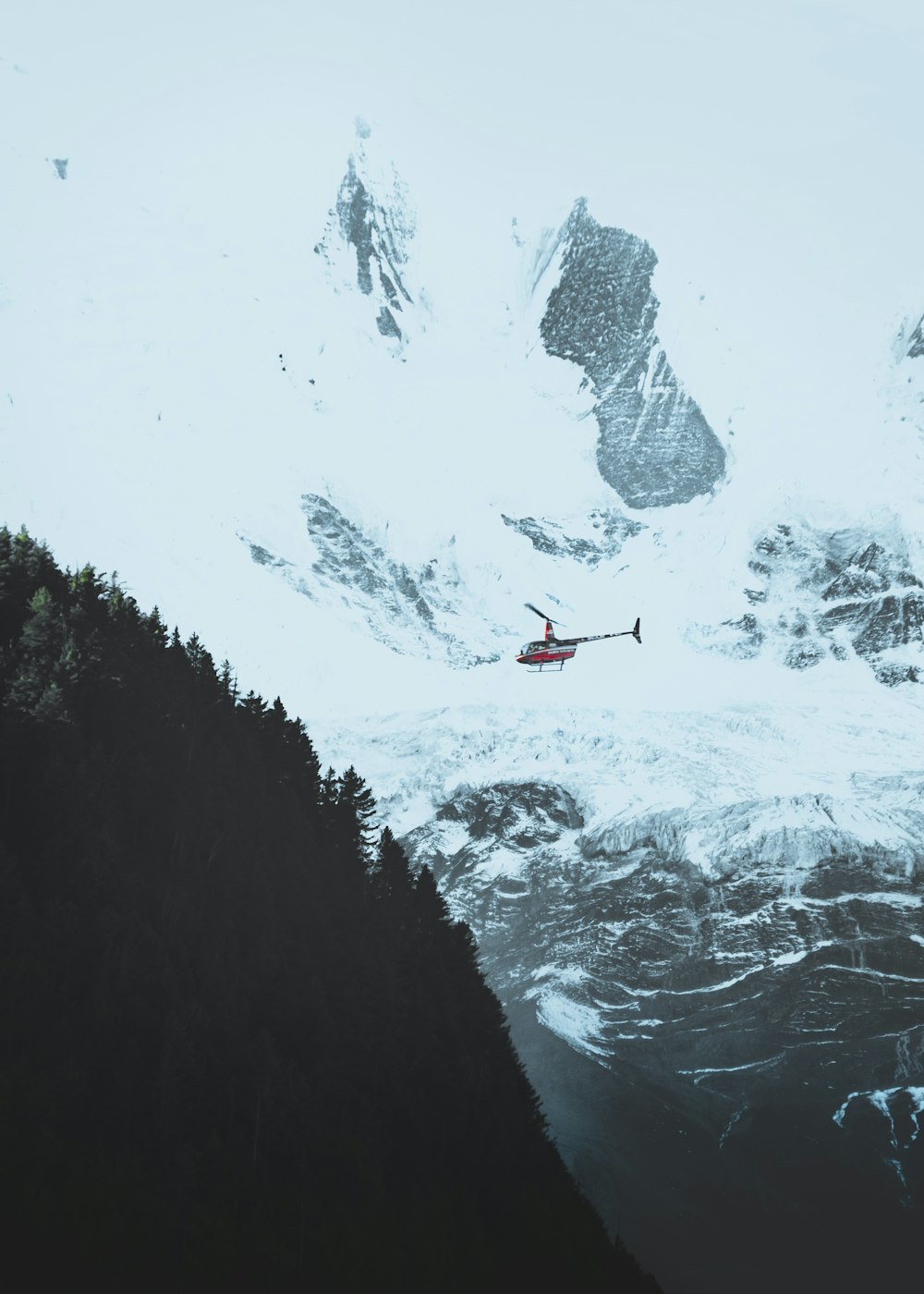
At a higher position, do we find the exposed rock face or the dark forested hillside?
the dark forested hillside

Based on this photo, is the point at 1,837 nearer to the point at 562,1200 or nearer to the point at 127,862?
the point at 127,862

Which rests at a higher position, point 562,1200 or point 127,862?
point 127,862

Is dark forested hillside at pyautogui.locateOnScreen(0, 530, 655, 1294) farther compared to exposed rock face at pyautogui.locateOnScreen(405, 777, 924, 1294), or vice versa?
exposed rock face at pyautogui.locateOnScreen(405, 777, 924, 1294)

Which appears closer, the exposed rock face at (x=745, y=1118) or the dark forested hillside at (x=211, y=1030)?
the dark forested hillside at (x=211, y=1030)

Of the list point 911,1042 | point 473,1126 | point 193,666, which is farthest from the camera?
point 911,1042

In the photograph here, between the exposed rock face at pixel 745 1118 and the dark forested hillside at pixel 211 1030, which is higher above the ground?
the dark forested hillside at pixel 211 1030

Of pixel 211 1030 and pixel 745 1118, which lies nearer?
pixel 211 1030

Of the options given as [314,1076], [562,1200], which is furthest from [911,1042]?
[314,1076]

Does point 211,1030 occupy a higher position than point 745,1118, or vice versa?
point 211,1030
